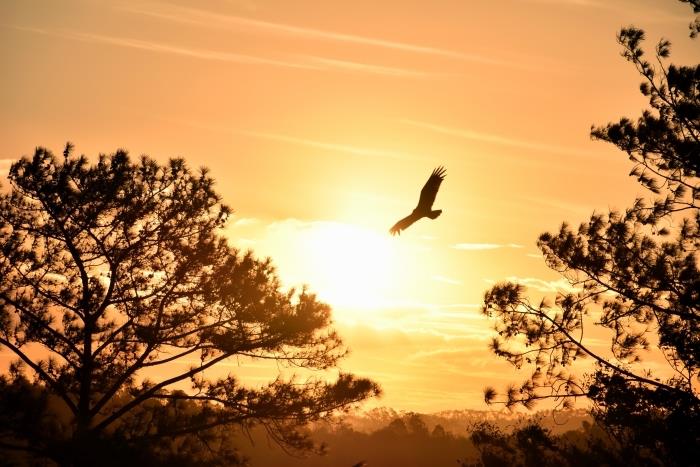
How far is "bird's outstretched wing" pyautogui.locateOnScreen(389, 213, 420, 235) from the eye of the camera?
29.7 feet

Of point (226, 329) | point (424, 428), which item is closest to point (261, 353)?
point (226, 329)

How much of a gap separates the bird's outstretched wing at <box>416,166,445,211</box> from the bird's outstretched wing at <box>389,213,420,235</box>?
0.44ft

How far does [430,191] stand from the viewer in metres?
9.27

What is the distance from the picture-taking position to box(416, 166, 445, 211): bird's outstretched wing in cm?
913

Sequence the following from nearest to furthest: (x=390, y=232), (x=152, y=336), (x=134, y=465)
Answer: (x=390, y=232), (x=134, y=465), (x=152, y=336)

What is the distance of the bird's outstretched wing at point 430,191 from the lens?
9133 mm

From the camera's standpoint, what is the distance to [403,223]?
9.16 m

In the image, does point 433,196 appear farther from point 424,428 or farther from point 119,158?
point 424,428

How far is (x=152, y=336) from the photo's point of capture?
14.2 metres

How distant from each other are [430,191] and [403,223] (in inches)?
23.0

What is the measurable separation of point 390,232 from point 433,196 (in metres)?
0.76

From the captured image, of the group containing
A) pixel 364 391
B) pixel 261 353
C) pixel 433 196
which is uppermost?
pixel 433 196

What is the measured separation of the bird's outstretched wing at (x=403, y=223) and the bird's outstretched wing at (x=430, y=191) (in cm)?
13

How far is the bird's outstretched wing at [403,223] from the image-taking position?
906 centimetres
